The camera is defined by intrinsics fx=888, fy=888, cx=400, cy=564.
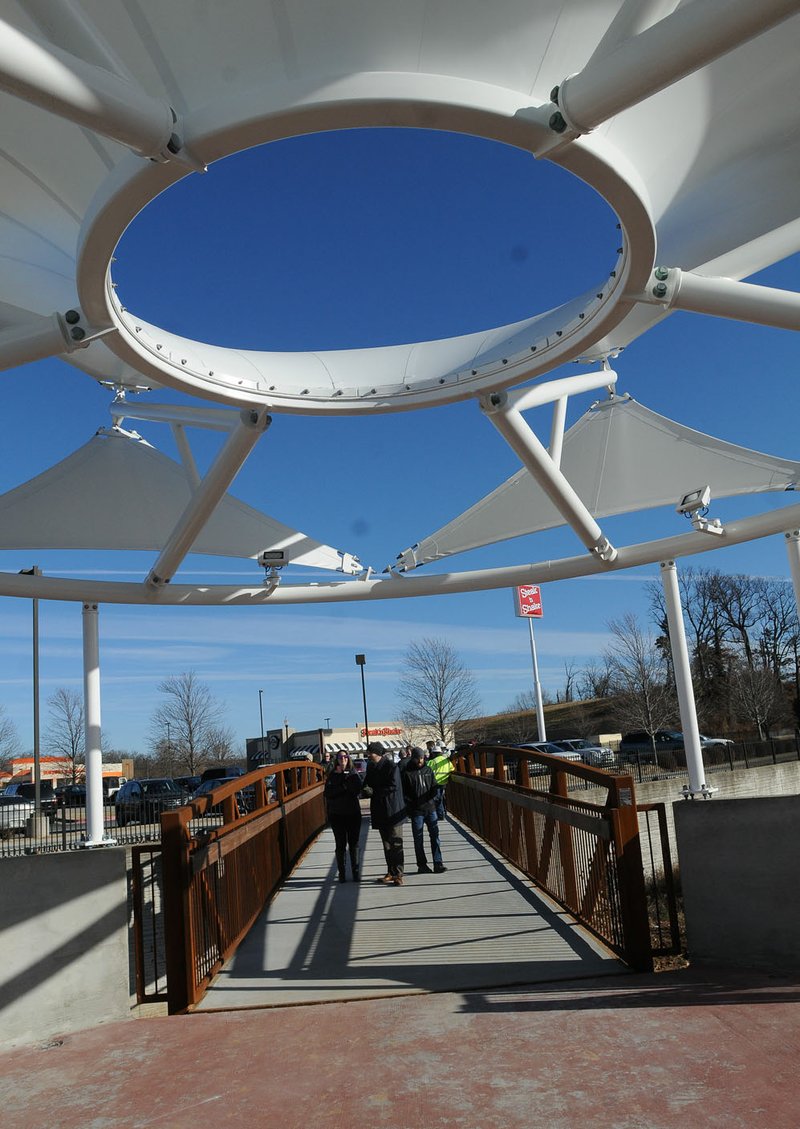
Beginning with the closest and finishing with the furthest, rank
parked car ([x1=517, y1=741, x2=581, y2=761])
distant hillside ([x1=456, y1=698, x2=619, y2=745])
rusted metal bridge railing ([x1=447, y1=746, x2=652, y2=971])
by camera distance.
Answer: rusted metal bridge railing ([x1=447, y1=746, x2=652, y2=971]) < parked car ([x1=517, y1=741, x2=581, y2=761]) < distant hillside ([x1=456, y1=698, x2=619, y2=745])

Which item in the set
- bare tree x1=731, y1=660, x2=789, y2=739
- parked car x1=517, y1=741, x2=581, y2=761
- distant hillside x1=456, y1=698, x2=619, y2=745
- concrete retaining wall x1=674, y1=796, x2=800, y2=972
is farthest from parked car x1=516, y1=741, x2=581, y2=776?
distant hillside x1=456, y1=698, x2=619, y2=745

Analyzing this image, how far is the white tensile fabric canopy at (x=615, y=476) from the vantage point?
60.0 ft

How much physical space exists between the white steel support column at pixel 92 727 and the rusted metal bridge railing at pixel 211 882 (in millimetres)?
8682

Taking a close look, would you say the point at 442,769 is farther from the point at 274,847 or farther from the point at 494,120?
the point at 494,120

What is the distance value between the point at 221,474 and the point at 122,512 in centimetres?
571

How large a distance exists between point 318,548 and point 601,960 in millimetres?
13670

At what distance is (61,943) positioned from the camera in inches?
242

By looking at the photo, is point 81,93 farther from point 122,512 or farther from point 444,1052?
point 122,512

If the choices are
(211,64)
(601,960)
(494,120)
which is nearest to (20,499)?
(211,64)

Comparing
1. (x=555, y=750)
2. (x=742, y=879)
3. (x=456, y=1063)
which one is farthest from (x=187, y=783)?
(x=456, y=1063)

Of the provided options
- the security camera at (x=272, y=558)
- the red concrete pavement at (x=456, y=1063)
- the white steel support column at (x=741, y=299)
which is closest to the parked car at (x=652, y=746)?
the security camera at (x=272, y=558)

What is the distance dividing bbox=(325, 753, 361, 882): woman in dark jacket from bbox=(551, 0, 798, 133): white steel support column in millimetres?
7875

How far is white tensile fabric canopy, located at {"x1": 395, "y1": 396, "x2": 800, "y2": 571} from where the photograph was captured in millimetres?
18297

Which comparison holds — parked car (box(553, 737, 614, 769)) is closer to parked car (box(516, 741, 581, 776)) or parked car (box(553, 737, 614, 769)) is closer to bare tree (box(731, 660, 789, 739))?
parked car (box(516, 741, 581, 776))
